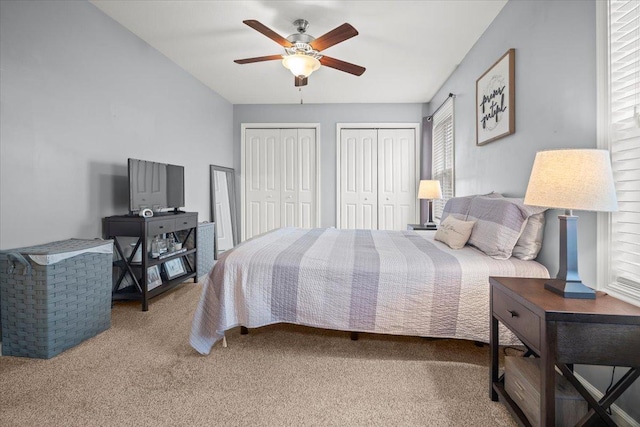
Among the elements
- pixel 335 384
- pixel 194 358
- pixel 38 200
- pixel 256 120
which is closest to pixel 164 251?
pixel 38 200

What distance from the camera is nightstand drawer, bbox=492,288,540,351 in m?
1.10

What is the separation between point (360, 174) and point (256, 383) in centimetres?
391

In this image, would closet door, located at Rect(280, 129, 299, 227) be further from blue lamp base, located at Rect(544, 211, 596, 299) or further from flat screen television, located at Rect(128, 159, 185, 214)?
blue lamp base, located at Rect(544, 211, 596, 299)

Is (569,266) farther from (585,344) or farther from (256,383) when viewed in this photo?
(256,383)

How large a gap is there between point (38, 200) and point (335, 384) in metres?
2.36

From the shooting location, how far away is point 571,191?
1.15 m

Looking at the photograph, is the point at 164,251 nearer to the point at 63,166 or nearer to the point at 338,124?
the point at 63,166

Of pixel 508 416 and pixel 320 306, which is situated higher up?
pixel 320 306

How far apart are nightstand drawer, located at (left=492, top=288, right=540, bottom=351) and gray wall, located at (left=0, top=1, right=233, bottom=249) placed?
292cm

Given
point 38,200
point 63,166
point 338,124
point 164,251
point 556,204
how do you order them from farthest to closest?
point 338,124
point 164,251
point 63,166
point 38,200
point 556,204

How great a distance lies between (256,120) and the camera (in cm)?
515

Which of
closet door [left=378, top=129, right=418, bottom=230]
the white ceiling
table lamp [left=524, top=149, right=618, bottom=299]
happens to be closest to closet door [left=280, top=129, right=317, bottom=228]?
the white ceiling

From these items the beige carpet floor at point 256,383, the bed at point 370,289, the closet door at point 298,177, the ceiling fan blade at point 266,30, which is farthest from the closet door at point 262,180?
the bed at point 370,289

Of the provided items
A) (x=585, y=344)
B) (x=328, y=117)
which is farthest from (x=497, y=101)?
(x=328, y=117)
